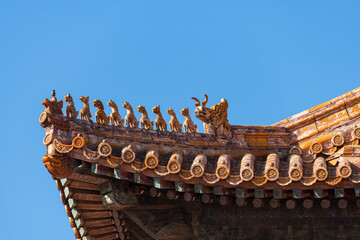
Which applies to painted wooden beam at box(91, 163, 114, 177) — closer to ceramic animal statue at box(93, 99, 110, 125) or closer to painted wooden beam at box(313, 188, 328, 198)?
ceramic animal statue at box(93, 99, 110, 125)

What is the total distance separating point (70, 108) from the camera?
19.9 m

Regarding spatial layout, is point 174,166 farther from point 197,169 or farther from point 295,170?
point 295,170

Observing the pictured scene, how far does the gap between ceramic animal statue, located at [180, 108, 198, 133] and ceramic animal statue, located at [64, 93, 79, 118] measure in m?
3.08

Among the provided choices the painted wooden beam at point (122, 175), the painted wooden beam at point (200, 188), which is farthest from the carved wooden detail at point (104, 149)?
the painted wooden beam at point (200, 188)

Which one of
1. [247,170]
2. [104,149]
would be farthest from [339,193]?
[104,149]

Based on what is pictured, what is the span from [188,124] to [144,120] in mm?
1343

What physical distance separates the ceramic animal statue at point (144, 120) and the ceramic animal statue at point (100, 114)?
0.91 meters

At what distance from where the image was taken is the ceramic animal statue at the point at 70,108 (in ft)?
65.0

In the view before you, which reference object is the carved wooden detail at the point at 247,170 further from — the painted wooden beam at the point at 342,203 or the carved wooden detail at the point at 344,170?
the painted wooden beam at the point at 342,203

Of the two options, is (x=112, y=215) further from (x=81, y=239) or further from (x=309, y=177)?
(x=309, y=177)

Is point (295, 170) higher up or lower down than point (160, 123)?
A: lower down

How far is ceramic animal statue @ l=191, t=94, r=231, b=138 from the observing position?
21.5m

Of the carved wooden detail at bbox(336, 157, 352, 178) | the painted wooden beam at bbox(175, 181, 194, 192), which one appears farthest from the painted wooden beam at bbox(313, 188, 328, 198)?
the painted wooden beam at bbox(175, 181, 194, 192)

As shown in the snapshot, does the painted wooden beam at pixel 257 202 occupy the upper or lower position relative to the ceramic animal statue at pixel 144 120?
lower
